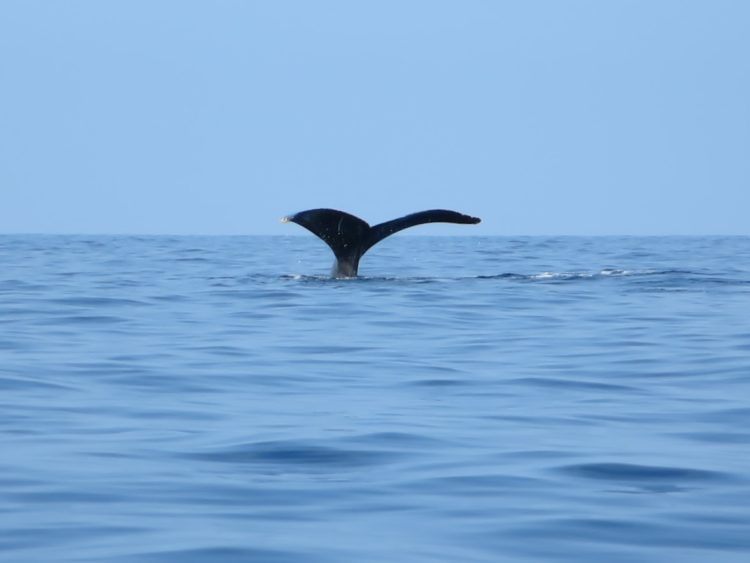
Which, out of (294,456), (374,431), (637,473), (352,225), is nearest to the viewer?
(637,473)

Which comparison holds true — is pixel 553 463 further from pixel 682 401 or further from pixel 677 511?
pixel 682 401

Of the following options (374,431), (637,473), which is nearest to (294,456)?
(374,431)

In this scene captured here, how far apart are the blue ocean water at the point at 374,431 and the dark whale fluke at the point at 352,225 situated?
38.1 inches

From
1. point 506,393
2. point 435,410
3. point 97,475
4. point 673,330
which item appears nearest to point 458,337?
point 673,330

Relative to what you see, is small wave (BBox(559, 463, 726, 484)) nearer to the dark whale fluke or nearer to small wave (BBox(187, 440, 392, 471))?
small wave (BBox(187, 440, 392, 471))

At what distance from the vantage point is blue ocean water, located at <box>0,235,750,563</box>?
5.49 metres

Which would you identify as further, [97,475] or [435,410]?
[435,410]

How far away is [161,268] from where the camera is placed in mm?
24641

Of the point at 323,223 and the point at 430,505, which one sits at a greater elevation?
the point at 323,223

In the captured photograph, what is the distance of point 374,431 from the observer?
7.69 metres

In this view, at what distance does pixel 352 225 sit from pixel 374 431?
9404 mm

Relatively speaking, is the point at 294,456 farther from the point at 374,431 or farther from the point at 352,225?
the point at 352,225

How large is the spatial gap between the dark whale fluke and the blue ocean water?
0.97m

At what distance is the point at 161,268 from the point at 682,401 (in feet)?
54.3
